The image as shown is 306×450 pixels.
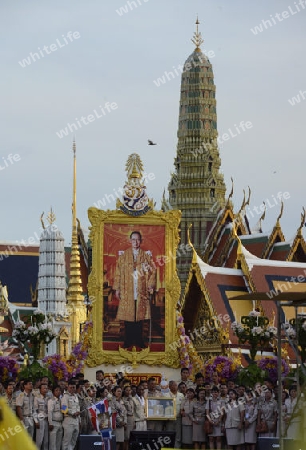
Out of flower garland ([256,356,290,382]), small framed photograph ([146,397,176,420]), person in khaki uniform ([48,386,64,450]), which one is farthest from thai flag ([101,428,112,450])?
flower garland ([256,356,290,382])

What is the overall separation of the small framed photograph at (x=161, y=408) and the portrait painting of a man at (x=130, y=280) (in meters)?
13.7

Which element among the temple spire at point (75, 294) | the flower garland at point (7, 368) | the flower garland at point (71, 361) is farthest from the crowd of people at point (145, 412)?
the temple spire at point (75, 294)

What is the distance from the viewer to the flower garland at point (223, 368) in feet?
118

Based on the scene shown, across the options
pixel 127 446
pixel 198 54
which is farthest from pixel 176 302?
pixel 198 54

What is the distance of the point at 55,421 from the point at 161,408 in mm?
2233

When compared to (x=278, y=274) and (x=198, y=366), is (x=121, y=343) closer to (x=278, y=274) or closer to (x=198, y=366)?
(x=198, y=366)

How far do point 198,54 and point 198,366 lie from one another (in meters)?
24.0

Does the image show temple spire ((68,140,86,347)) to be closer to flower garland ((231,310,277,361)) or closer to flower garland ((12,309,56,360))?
flower garland ((12,309,56,360))

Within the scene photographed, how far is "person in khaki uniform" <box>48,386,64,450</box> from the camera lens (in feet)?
80.4

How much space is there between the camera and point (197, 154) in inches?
2329

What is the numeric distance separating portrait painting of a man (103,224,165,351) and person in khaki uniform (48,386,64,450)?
15.0m

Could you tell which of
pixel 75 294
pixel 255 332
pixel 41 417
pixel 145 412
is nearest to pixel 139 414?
pixel 145 412

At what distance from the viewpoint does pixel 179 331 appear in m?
39.8

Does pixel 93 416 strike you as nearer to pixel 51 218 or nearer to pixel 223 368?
pixel 223 368
